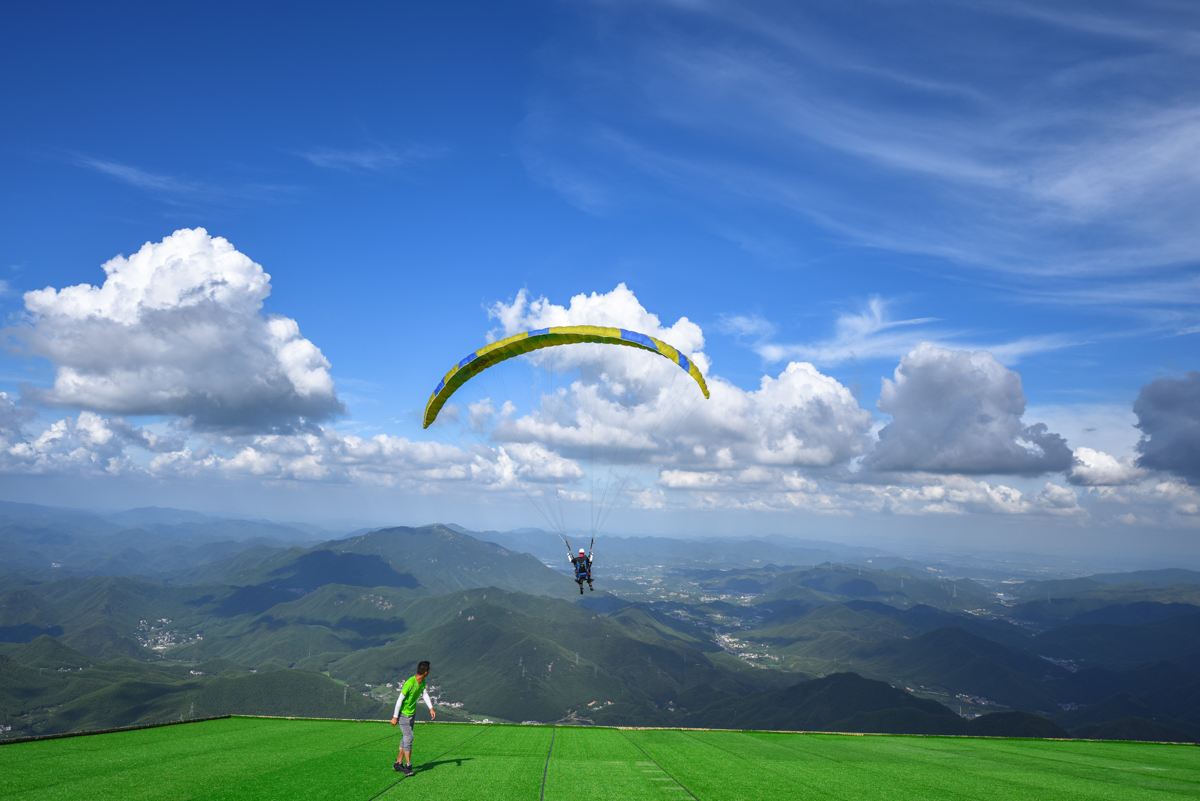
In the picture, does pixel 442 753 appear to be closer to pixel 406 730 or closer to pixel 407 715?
pixel 406 730

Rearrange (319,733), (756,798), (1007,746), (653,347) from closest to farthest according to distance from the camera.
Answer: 1. (756,798)
2. (319,733)
3. (653,347)
4. (1007,746)

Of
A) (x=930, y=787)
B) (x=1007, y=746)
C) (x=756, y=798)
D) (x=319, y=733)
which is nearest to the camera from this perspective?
(x=756, y=798)

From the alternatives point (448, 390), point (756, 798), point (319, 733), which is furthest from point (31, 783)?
point (448, 390)

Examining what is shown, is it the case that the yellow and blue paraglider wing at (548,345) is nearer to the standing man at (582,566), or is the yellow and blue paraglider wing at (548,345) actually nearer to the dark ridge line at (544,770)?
the standing man at (582,566)

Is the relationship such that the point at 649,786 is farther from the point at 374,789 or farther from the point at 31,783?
the point at 31,783

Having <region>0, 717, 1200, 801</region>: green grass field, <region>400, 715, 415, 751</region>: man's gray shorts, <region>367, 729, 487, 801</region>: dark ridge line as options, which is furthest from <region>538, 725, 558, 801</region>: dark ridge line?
<region>400, 715, 415, 751</region>: man's gray shorts

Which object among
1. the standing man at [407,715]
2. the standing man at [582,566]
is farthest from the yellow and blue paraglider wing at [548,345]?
the standing man at [407,715]
